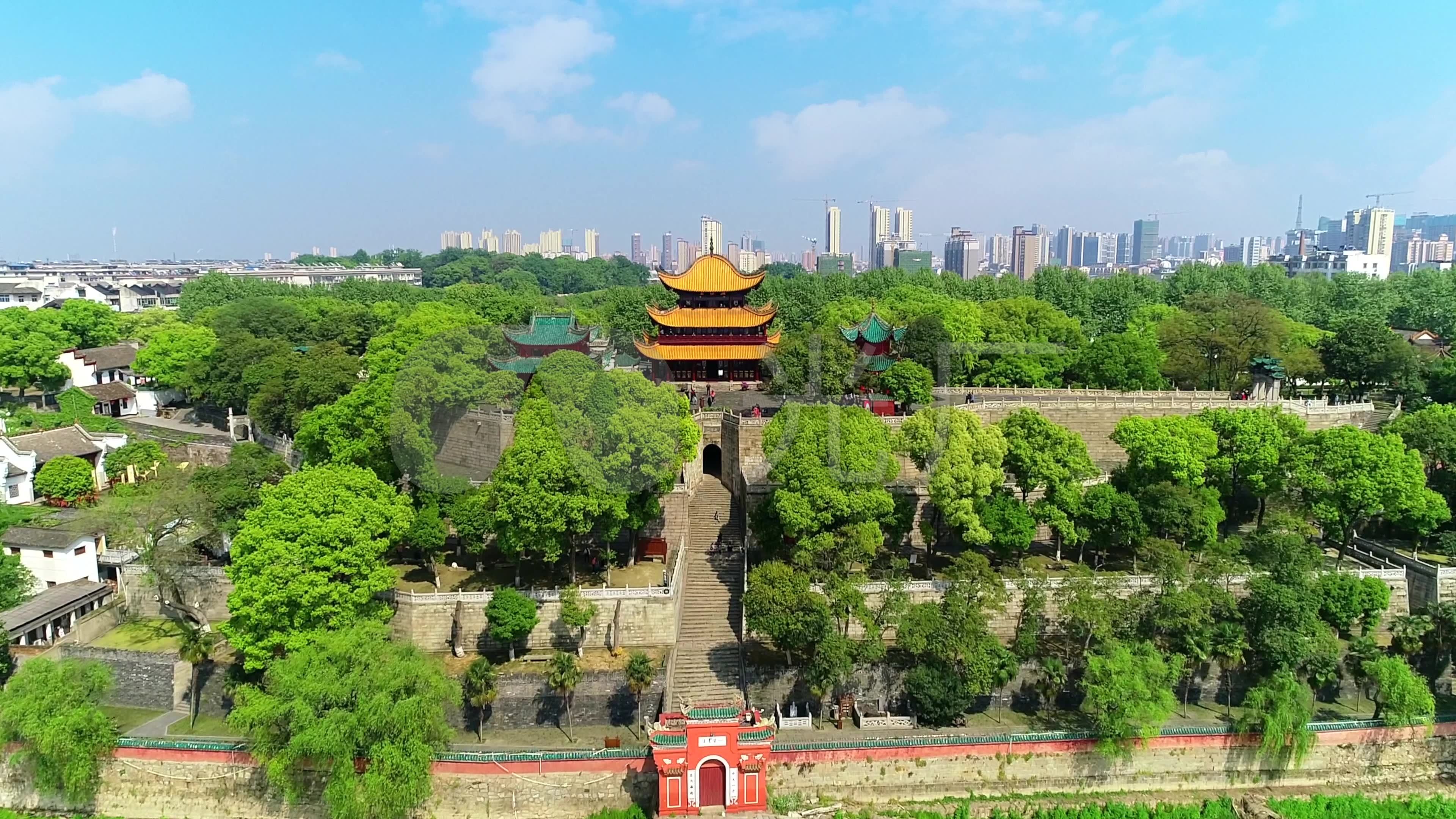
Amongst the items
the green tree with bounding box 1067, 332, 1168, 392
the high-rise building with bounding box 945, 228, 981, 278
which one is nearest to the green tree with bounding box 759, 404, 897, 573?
the green tree with bounding box 1067, 332, 1168, 392

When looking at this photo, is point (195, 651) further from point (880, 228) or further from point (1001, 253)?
point (1001, 253)

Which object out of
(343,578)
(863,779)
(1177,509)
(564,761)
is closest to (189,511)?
(343,578)

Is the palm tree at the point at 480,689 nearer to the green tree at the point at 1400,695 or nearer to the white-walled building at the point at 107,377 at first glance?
the green tree at the point at 1400,695

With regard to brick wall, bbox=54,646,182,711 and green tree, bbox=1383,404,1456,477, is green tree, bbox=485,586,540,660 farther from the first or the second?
green tree, bbox=1383,404,1456,477

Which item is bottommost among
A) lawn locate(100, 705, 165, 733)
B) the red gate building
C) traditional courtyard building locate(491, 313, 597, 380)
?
lawn locate(100, 705, 165, 733)

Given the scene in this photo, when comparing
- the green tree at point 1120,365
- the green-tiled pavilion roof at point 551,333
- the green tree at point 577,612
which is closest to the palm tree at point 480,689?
the green tree at point 577,612

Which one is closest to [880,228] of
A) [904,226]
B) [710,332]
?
[904,226]

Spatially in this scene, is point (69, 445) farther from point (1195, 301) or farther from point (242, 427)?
point (1195, 301)
